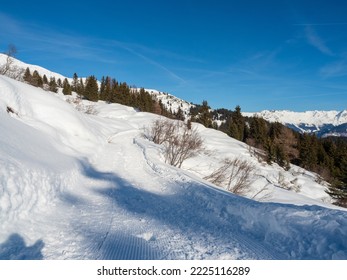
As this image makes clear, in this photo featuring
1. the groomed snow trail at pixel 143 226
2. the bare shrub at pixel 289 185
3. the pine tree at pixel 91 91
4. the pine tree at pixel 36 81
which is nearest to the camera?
the groomed snow trail at pixel 143 226

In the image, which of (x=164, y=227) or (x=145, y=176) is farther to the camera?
(x=145, y=176)

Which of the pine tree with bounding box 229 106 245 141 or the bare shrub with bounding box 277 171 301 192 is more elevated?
the pine tree with bounding box 229 106 245 141

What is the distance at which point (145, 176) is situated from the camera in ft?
45.1

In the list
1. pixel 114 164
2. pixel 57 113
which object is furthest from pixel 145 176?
pixel 57 113

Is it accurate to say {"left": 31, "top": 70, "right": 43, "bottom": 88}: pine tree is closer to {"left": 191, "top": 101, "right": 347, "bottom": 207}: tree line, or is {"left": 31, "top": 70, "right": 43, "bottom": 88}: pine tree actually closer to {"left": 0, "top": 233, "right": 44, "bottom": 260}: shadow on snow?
{"left": 191, "top": 101, "right": 347, "bottom": 207}: tree line

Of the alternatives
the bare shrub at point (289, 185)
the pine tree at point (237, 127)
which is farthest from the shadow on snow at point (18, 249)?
the pine tree at point (237, 127)

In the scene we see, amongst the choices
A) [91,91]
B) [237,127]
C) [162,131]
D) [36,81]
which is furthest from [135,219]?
[91,91]

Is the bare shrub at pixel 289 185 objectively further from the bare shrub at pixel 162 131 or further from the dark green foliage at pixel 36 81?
the dark green foliage at pixel 36 81

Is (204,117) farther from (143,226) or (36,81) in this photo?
(143,226)

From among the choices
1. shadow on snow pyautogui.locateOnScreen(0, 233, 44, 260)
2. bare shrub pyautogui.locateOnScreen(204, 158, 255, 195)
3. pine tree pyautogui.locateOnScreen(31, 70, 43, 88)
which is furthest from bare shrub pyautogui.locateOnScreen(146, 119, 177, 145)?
pine tree pyautogui.locateOnScreen(31, 70, 43, 88)
